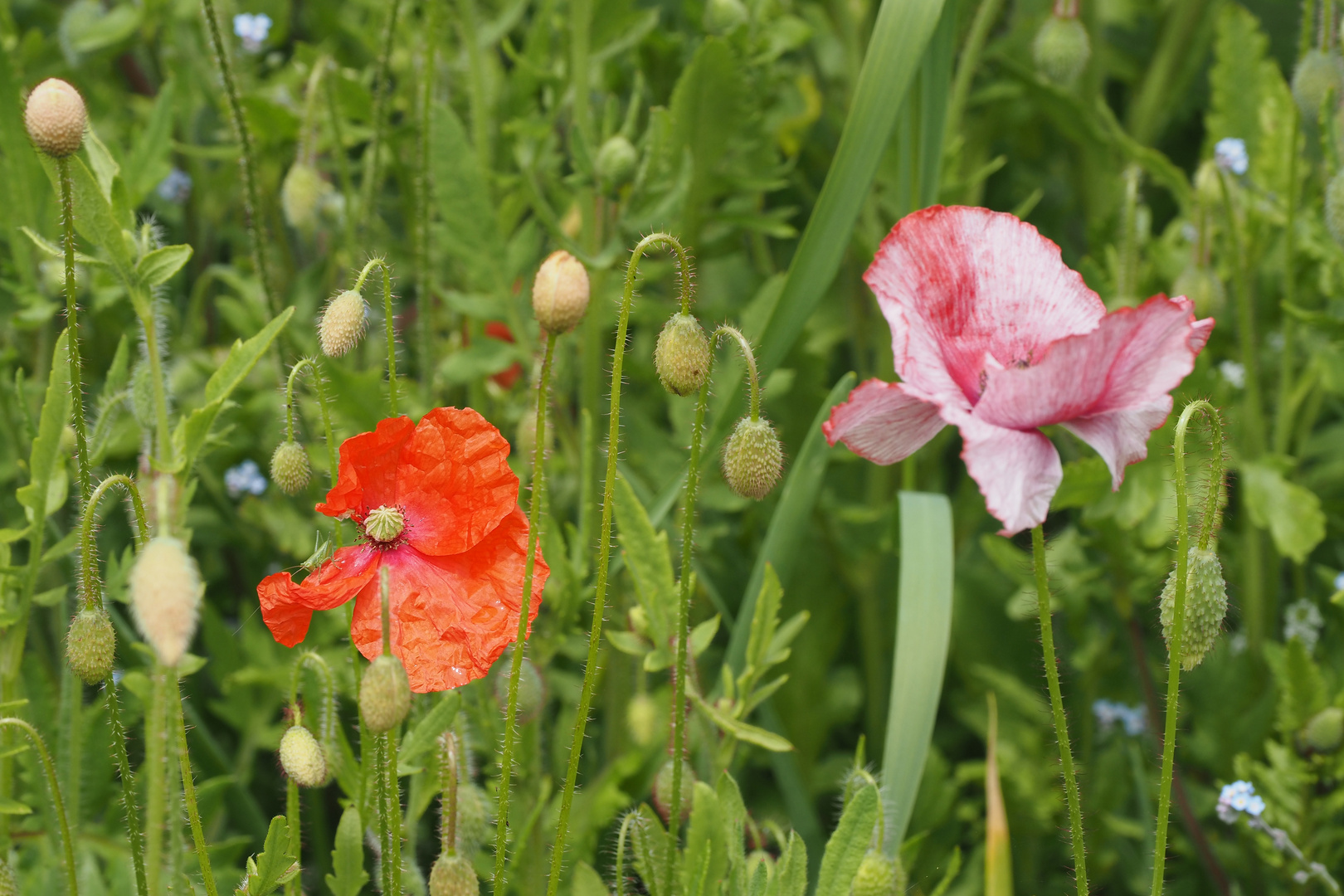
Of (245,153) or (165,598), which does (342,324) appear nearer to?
(165,598)

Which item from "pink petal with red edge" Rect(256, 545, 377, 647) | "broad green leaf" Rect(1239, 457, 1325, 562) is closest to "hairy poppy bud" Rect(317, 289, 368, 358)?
"pink petal with red edge" Rect(256, 545, 377, 647)

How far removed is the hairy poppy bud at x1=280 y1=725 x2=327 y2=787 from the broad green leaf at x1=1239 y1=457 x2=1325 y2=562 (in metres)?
1.21

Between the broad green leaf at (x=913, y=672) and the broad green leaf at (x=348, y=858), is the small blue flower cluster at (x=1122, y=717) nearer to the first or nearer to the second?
the broad green leaf at (x=913, y=672)

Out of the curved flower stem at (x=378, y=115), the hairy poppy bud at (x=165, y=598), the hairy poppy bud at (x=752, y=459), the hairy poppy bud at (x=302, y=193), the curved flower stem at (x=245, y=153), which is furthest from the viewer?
the hairy poppy bud at (x=302, y=193)

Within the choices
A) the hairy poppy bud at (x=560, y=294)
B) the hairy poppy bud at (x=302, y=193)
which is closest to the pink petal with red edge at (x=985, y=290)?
the hairy poppy bud at (x=560, y=294)

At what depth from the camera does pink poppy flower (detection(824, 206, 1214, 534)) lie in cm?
87

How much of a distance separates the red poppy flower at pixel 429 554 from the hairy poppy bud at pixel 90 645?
0.41 ft

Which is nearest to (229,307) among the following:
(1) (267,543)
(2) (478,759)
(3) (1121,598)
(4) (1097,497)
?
(1) (267,543)

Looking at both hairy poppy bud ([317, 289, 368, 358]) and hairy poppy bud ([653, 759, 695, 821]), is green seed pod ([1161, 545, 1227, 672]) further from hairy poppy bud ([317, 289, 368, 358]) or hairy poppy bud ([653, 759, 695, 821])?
hairy poppy bud ([317, 289, 368, 358])

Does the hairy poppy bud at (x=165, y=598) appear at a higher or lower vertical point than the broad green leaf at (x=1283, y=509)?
higher

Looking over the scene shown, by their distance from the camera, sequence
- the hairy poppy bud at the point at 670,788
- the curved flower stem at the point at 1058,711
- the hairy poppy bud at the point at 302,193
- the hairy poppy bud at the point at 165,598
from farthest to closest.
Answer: the hairy poppy bud at the point at 302,193 < the hairy poppy bud at the point at 670,788 < the curved flower stem at the point at 1058,711 < the hairy poppy bud at the point at 165,598

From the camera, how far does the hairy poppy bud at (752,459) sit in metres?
1.09

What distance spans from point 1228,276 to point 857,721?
Result: 36.6 inches

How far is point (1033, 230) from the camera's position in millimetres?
1010
